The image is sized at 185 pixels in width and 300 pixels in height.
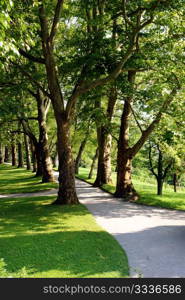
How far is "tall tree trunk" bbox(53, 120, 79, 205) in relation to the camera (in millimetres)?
13758

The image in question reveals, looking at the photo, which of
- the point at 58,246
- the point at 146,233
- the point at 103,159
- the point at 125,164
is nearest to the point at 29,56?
the point at 125,164

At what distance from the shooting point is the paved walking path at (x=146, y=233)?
6632mm

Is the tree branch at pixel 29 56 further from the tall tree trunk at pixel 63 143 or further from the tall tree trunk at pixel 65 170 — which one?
the tall tree trunk at pixel 65 170

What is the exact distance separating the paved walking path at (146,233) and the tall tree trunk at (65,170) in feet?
3.60

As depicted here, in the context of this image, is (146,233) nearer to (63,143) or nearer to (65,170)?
(65,170)

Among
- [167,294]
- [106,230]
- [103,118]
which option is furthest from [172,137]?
[167,294]

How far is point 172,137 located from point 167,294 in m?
10.8

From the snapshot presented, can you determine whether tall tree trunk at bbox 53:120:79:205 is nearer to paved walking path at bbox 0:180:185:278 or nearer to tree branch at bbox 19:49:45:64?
A: paved walking path at bbox 0:180:185:278

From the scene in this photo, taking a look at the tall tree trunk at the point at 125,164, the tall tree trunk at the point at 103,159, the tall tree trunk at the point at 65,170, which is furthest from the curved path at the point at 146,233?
the tall tree trunk at the point at 103,159

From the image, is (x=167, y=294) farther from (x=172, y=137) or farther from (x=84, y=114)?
(x=84, y=114)

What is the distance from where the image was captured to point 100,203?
14.6 meters

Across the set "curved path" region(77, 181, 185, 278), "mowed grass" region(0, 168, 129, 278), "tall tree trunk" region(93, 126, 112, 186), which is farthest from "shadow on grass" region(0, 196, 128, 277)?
"tall tree trunk" region(93, 126, 112, 186)

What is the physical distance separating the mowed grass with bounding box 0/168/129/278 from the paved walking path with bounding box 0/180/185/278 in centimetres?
40

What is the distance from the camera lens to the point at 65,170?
13.8 metres
